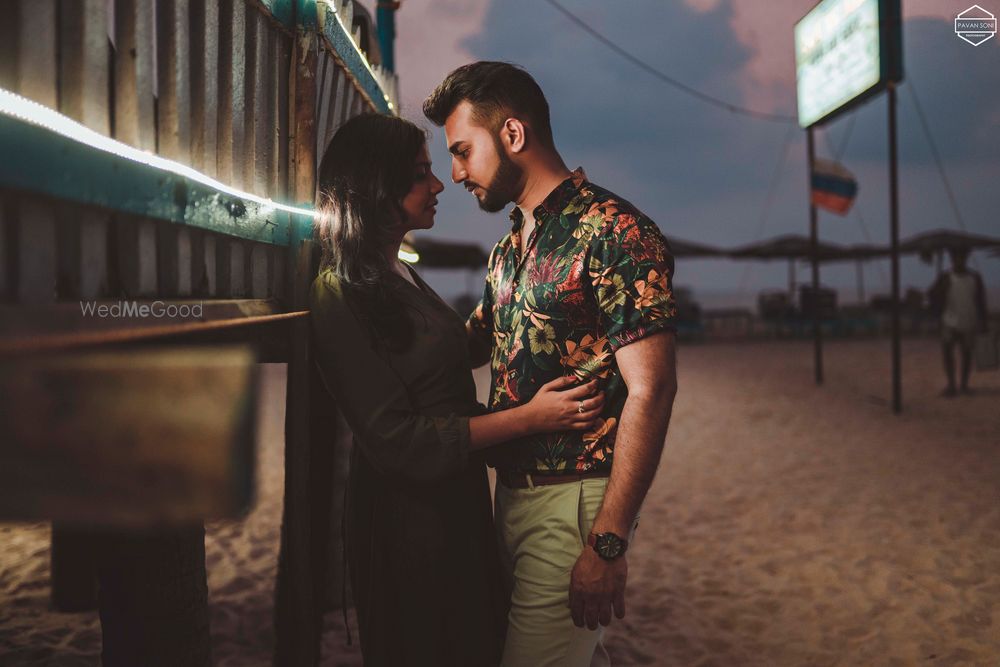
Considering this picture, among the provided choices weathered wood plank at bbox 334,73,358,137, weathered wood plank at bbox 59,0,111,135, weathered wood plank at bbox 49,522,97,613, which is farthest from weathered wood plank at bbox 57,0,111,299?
weathered wood plank at bbox 49,522,97,613

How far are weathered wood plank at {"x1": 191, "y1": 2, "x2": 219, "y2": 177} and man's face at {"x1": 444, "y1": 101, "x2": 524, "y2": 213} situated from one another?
0.71 m

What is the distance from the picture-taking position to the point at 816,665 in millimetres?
3285

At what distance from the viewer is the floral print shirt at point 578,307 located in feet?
5.48

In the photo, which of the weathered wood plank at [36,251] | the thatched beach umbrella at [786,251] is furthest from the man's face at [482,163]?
the thatched beach umbrella at [786,251]

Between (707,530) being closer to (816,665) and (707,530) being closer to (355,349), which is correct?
(816,665)

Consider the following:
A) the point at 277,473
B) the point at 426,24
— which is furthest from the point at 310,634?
the point at 426,24

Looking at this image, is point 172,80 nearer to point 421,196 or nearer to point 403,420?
point 421,196

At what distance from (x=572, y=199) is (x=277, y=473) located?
19.4ft

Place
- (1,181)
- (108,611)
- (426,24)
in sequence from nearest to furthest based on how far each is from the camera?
(1,181)
(108,611)
(426,24)

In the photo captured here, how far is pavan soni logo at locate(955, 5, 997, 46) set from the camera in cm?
724

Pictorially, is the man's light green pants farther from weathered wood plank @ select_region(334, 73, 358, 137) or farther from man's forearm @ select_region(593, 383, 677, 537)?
weathered wood plank @ select_region(334, 73, 358, 137)

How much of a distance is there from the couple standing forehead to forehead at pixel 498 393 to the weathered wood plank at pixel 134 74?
0.63 m

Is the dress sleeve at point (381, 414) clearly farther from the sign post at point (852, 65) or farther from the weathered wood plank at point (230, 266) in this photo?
the sign post at point (852, 65)

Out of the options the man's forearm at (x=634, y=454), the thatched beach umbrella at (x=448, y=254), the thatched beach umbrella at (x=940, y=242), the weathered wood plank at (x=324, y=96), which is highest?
the thatched beach umbrella at (x=940, y=242)
